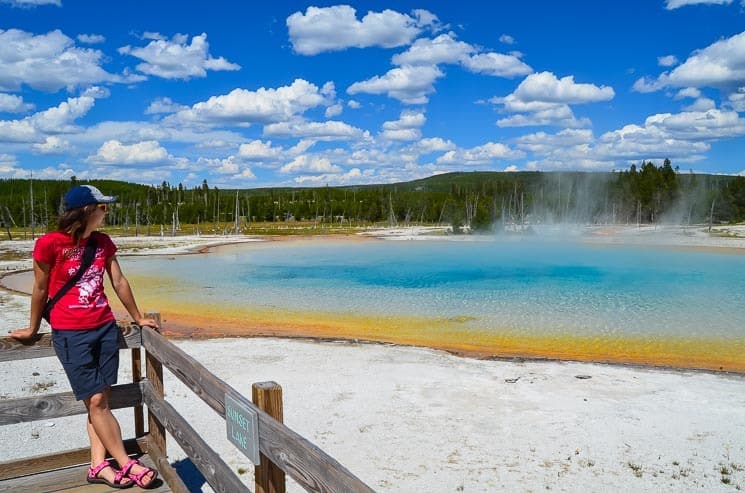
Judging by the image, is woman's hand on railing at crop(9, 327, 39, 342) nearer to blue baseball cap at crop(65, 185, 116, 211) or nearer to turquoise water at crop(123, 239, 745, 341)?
blue baseball cap at crop(65, 185, 116, 211)

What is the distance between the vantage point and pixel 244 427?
312 cm

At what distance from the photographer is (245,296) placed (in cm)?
2483

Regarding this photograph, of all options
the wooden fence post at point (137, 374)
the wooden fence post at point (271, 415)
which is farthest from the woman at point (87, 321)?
the wooden fence post at point (271, 415)

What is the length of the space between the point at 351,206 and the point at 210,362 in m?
120

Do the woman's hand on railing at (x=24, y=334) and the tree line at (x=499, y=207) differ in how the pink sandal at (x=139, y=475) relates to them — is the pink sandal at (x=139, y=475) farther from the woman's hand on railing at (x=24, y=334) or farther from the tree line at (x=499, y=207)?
the tree line at (x=499, y=207)

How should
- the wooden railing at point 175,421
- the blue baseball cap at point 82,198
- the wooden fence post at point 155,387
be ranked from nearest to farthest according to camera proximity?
the wooden railing at point 175,421 < the blue baseball cap at point 82,198 < the wooden fence post at point 155,387

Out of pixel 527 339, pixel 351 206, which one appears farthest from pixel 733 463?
pixel 351 206

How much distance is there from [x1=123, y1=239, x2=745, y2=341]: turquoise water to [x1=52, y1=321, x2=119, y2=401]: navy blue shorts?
14.4 metres

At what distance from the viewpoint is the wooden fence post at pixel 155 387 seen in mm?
4480

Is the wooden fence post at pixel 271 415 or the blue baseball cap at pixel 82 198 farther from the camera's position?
the blue baseball cap at pixel 82 198

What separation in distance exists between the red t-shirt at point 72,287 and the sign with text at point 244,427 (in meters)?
1.47

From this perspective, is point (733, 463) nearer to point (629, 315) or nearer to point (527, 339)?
point (527, 339)

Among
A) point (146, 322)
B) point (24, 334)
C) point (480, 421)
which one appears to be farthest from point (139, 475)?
point (480, 421)

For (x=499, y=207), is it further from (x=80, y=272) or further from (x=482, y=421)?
(x=80, y=272)
